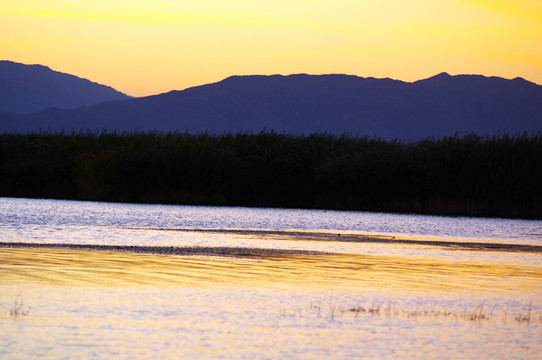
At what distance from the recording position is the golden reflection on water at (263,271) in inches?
693

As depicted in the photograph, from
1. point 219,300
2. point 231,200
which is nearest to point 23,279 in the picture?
point 219,300

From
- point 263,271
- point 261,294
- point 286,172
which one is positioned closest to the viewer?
point 261,294

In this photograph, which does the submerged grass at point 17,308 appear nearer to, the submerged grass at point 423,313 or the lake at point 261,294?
the lake at point 261,294

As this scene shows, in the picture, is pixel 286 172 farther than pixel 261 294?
Yes

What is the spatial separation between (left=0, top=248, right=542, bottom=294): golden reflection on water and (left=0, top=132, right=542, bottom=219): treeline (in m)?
21.5

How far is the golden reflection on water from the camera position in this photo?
17609mm

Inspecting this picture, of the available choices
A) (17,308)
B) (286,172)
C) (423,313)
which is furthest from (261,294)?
(286,172)

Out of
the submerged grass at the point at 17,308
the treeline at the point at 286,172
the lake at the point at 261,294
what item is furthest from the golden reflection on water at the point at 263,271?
the treeline at the point at 286,172

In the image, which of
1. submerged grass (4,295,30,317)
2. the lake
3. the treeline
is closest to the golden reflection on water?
the lake

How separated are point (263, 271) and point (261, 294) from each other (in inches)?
140

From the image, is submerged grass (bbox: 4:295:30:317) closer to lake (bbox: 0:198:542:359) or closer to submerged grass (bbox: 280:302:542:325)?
lake (bbox: 0:198:542:359)

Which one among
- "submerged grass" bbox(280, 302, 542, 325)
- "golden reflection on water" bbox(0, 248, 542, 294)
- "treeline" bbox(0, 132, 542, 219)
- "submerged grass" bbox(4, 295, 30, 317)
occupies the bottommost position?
"submerged grass" bbox(4, 295, 30, 317)

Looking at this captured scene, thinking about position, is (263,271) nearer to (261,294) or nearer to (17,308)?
(261,294)

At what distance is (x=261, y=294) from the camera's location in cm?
1622
